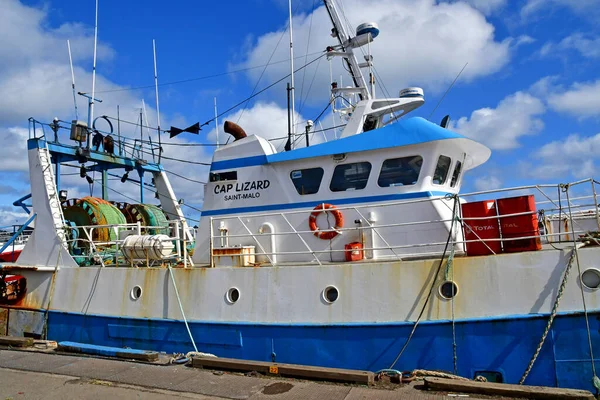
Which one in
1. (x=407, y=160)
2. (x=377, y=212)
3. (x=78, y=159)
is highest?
(x=78, y=159)

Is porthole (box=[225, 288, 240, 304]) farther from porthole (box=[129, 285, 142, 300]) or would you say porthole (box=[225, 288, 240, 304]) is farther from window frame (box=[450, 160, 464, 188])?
window frame (box=[450, 160, 464, 188])

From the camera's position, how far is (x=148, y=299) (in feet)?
29.3

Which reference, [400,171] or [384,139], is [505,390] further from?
[384,139]

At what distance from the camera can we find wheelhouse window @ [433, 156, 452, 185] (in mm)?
8203

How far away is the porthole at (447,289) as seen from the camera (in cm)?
669

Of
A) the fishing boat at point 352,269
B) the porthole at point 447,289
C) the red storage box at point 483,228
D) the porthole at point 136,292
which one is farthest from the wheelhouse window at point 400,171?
the porthole at point 136,292

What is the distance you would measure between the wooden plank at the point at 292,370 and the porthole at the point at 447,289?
1686 millimetres

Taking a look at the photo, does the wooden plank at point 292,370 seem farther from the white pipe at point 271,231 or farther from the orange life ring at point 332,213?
the orange life ring at point 332,213

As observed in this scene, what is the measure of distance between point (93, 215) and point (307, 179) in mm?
7242

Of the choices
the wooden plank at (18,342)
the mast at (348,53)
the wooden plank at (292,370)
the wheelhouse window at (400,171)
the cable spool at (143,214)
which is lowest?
the wooden plank at (292,370)

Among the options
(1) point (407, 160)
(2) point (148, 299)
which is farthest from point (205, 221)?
(1) point (407, 160)

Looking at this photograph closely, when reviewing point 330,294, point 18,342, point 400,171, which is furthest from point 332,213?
point 18,342

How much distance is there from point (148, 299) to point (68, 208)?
5.89m

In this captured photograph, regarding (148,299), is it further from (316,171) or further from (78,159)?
(78,159)
